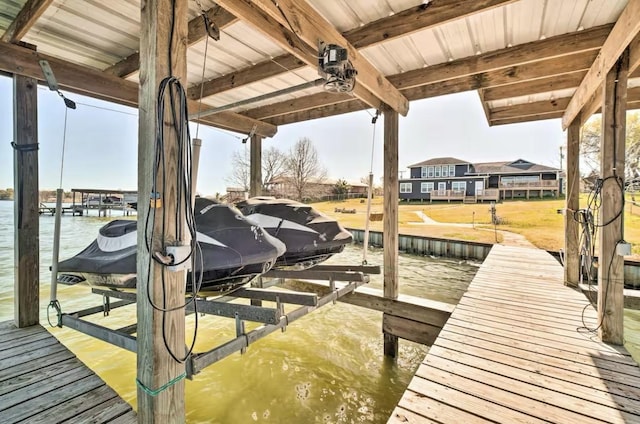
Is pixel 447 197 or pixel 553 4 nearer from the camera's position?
pixel 553 4

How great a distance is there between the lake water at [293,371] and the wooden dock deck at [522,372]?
1.04 metres

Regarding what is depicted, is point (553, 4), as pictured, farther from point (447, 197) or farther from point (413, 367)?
point (447, 197)

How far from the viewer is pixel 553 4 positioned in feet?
6.82

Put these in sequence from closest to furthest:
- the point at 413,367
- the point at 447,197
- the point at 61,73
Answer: the point at 61,73 → the point at 413,367 → the point at 447,197

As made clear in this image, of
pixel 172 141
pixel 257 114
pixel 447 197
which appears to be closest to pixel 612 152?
pixel 172 141

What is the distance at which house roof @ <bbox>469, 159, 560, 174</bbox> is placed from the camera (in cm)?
2570

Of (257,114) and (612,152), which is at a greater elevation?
(257,114)

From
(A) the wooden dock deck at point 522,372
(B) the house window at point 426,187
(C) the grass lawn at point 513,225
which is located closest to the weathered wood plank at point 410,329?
(A) the wooden dock deck at point 522,372

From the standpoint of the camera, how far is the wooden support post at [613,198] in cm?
245

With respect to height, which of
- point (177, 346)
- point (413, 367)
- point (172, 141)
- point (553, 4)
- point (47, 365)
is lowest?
point (413, 367)

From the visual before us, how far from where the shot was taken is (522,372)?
85.4 inches

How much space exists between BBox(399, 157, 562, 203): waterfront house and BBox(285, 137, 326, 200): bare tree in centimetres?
997

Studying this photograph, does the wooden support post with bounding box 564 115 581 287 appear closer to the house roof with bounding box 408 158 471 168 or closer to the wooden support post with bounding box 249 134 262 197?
the wooden support post with bounding box 249 134 262 197

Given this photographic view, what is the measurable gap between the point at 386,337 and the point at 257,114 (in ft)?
12.2
